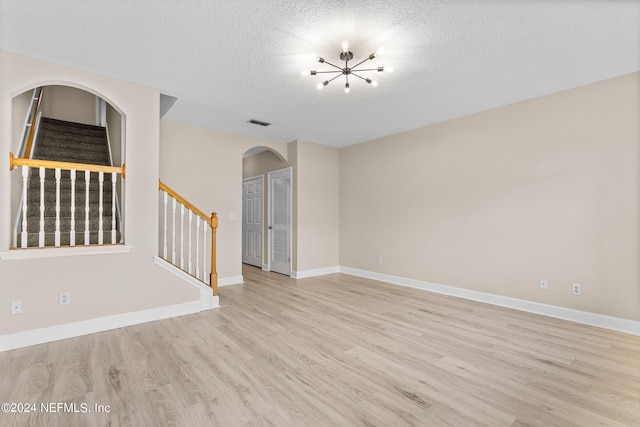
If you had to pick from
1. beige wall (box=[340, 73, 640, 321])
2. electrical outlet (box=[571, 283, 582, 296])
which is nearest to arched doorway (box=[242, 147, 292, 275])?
beige wall (box=[340, 73, 640, 321])

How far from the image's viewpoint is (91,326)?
2992 mm

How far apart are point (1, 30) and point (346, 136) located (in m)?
4.38

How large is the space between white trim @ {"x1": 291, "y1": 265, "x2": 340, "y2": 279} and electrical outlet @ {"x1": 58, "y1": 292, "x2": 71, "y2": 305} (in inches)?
135

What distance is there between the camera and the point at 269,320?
3398mm

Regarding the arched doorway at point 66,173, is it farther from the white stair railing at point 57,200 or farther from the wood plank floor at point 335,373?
the wood plank floor at point 335,373

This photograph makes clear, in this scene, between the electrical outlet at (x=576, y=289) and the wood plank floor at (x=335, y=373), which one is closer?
the wood plank floor at (x=335, y=373)

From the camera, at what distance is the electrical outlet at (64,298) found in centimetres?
286

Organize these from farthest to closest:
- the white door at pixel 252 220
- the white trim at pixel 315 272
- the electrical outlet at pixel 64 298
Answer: the white door at pixel 252 220 < the white trim at pixel 315 272 < the electrical outlet at pixel 64 298

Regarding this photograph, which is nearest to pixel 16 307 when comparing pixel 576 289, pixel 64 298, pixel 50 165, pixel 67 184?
pixel 64 298

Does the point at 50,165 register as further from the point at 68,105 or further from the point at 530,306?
the point at 530,306

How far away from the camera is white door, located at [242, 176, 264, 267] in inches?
267

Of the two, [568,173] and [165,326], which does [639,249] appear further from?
[165,326]

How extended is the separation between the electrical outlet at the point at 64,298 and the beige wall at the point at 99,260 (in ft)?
0.11

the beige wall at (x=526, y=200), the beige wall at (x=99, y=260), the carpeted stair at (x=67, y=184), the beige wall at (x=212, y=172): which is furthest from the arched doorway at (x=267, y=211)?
the carpeted stair at (x=67, y=184)
